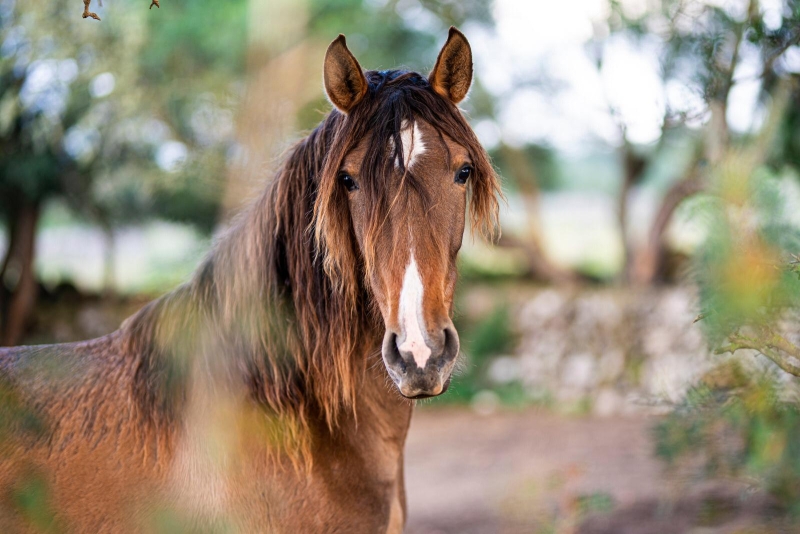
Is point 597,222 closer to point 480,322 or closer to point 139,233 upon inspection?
point 480,322

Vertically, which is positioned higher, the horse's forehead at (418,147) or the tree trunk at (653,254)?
the horse's forehead at (418,147)

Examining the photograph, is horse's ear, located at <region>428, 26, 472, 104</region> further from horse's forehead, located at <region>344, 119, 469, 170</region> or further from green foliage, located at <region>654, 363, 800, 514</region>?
green foliage, located at <region>654, 363, 800, 514</region>

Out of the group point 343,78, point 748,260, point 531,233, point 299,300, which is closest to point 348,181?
point 343,78

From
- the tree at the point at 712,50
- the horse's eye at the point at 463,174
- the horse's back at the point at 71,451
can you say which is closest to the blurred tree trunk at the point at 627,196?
the tree at the point at 712,50

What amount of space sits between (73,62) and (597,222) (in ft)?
29.3

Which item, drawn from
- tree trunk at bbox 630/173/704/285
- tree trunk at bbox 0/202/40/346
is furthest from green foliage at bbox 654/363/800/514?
tree trunk at bbox 0/202/40/346

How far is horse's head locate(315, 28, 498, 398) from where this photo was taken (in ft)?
6.19

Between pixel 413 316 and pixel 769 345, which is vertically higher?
pixel 413 316

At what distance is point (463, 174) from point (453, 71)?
1.28ft

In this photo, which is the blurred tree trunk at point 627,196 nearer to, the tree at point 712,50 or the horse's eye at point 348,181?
the tree at point 712,50

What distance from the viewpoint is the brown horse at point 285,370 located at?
216 centimetres

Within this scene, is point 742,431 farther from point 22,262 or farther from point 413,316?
point 22,262

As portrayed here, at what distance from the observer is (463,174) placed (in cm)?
221

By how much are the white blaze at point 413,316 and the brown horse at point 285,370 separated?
101mm
